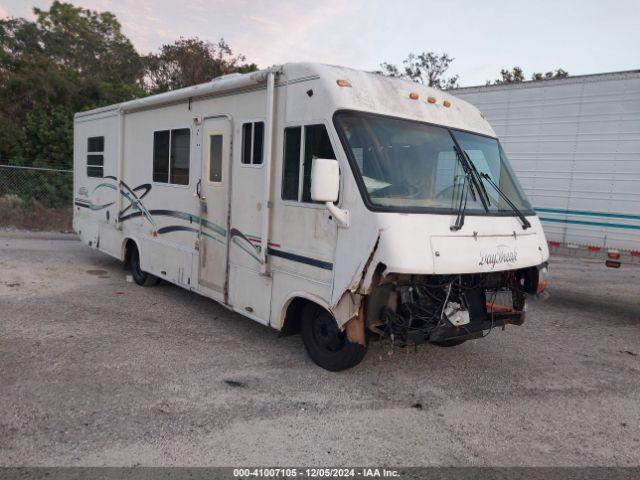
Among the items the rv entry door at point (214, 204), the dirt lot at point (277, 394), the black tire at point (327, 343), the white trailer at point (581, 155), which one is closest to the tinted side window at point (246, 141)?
the rv entry door at point (214, 204)

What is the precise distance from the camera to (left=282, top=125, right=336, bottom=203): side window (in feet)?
15.3

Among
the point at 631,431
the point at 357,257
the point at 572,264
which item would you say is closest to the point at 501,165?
the point at 357,257

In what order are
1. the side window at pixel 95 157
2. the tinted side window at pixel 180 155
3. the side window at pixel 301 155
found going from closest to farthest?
the side window at pixel 301 155 → the tinted side window at pixel 180 155 → the side window at pixel 95 157

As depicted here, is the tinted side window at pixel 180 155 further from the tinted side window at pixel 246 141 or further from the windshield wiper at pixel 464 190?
the windshield wiper at pixel 464 190

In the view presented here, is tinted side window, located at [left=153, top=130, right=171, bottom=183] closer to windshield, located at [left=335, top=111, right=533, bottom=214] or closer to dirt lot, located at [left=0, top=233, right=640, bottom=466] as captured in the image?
dirt lot, located at [left=0, top=233, right=640, bottom=466]

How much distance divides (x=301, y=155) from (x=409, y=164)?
993 mm

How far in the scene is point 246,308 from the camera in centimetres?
564

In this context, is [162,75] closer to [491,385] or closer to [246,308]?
[246,308]

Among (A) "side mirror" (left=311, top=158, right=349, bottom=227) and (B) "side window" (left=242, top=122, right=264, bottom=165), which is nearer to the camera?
(A) "side mirror" (left=311, top=158, right=349, bottom=227)

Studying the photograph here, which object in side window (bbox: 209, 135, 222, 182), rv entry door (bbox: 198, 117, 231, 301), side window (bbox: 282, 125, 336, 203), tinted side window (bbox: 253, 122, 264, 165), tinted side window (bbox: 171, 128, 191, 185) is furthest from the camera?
tinted side window (bbox: 171, 128, 191, 185)

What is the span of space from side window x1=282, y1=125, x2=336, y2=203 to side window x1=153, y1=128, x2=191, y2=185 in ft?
6.85

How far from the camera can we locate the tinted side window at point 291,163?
4.93 m

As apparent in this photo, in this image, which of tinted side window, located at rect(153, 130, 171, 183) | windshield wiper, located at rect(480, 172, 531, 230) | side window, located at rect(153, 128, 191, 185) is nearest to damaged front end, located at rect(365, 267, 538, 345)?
windshield wiper, located at rect(480, 172, 531, 230)

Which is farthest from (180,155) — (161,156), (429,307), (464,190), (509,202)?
(509,202)
